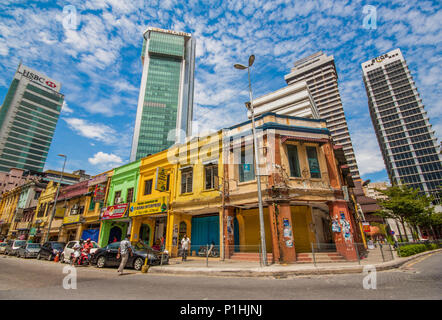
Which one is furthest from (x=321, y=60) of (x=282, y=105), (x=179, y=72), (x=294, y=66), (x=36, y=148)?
(x=36, y=148)

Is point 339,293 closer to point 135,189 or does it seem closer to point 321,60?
point 135,189

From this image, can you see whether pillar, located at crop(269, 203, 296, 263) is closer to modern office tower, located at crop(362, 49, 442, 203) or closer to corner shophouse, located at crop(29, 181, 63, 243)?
corner shophouse, located at crop(29, 181, 63, 243)

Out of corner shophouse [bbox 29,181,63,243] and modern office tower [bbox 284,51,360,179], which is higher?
modern office tower [bbox 284,51,360,179]

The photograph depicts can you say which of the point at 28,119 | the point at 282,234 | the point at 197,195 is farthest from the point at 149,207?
the point at 28,119

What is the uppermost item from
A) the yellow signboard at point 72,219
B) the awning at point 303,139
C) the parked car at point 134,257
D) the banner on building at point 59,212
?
the awning at point 303,139

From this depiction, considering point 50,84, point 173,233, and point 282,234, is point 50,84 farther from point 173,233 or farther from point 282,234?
point 282,234

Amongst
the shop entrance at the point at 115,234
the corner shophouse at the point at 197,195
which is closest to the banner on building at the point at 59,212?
the shop entrance at the point at 115,234

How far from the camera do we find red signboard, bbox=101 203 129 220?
74.4ft

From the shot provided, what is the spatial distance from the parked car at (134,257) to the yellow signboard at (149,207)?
5.60m

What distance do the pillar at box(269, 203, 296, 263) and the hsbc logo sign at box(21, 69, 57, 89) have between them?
162241mm

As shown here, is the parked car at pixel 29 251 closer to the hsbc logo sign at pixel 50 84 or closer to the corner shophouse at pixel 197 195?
the corner shophouse at pixel 197 195

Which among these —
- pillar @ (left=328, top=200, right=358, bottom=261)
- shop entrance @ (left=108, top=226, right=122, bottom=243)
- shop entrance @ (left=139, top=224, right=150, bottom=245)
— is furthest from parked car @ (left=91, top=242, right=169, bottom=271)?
pillar @ (left=328, top=200, right=358, bottom=261)

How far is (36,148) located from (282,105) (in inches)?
5184

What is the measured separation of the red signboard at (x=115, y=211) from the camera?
74.4ft
